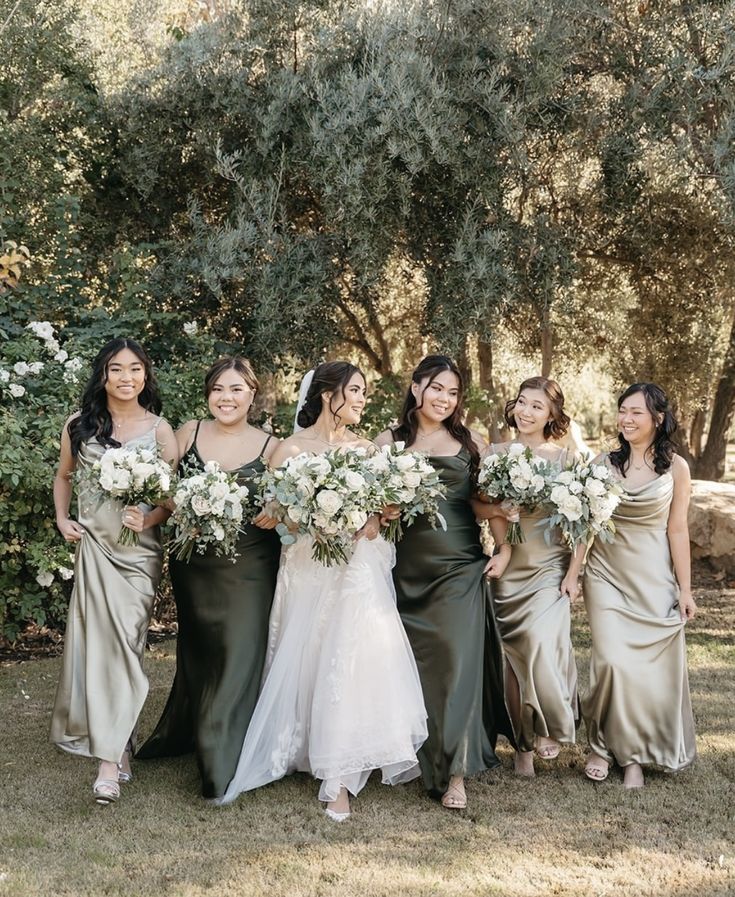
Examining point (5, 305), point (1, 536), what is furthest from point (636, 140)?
point (1, 536)

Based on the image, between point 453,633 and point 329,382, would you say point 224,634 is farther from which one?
point 329,382

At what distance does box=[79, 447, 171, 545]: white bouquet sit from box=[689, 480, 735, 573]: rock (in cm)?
763

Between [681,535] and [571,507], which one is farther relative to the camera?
[681,535]

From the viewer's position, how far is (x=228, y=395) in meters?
5.30

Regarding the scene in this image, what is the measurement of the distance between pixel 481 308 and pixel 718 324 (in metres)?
5.02

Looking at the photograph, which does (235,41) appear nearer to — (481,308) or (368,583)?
(481,308)

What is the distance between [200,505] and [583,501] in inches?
79.7

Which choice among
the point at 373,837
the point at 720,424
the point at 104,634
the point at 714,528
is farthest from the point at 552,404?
the point at 720,424

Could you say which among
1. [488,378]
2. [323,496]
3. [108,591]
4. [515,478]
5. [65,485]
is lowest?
[108,591]

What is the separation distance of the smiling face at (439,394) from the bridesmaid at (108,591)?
1.47 metres

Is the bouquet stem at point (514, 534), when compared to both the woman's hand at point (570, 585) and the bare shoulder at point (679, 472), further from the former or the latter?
the bare shoulder at point (679, 472)

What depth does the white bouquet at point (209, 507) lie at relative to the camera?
472cm

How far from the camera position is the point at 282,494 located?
4668 mm

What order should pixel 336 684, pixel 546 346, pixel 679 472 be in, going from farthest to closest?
pixel 546 346
pixel 679 472
pixel 336 684
